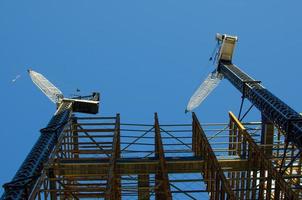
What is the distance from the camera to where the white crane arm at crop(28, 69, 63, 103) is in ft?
190

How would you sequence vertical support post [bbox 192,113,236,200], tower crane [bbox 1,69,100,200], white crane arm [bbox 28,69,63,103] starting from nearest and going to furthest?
tower crane [bbox 1,69,100,200] → vertical support post [bbox 192,113,236,200] → white crane arm [bbox 28,69,63,103]

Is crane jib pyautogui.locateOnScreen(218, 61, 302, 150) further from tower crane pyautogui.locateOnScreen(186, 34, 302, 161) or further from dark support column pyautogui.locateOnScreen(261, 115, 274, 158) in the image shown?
dark support column pyautogui.locateOnScreen(261, 115, 274, 158)

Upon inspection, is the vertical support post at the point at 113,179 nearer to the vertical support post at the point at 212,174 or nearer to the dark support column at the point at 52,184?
the dark support column at the point at 52,184

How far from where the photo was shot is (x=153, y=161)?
28703 mm

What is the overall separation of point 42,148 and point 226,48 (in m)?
24.7

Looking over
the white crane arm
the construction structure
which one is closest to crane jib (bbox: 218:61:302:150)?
the construction structure

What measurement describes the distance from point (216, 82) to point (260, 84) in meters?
19.0

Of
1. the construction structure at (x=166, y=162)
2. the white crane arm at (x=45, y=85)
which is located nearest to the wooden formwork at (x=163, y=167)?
the construction structure at (x=166, y=162)

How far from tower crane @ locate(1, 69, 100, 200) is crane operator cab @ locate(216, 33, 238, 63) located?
1132 cm

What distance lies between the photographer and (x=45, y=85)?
196 feet

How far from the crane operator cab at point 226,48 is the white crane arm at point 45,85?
64.1ft

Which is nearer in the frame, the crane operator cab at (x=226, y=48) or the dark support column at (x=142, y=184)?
the dark support column at (x=142, y=184)

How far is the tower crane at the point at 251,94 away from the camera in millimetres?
24625

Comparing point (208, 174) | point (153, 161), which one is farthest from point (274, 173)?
point (153, 161)
